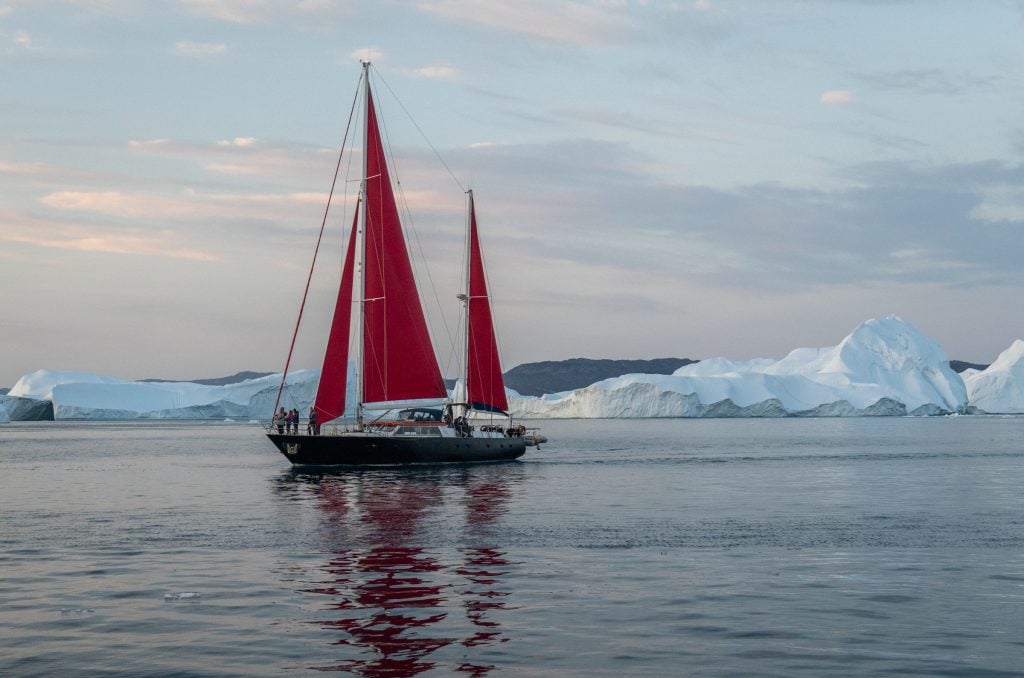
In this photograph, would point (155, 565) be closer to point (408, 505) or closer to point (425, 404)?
point (408, 505)

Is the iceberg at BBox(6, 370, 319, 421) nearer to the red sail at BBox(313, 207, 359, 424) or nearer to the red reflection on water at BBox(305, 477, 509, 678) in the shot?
the red sail at BBox(313, 207, 359, 424)

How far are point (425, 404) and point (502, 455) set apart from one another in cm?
777

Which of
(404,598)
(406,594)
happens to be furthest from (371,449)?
(404,598)

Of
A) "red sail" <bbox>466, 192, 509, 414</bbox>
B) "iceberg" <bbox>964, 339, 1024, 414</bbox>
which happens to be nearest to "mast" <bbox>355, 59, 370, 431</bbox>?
"red sail" <bbox>466, 192, 509, 414</bbox>

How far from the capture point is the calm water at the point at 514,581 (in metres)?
13.2

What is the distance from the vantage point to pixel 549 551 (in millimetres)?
22297

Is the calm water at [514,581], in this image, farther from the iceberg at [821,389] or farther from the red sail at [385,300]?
the iceberg at [821,389]

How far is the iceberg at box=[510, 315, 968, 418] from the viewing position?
161125 mm

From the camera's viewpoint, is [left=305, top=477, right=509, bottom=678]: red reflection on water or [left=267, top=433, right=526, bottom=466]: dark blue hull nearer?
[left=305, top=477, right=509, bottom=678]: red reflection on water

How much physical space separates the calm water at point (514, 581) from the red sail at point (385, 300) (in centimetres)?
935

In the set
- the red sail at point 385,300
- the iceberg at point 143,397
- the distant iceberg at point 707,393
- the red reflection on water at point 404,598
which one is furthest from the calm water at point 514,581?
the iceberg at point 143,397

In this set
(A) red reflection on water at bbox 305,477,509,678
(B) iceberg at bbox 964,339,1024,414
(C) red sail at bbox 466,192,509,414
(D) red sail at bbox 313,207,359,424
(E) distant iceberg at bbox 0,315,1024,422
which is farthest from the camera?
(B) iceberg at bbox 964,339,1024,414

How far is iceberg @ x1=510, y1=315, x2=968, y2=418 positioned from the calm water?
12184cm

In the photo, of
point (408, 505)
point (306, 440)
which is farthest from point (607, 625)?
point (306, 440)
